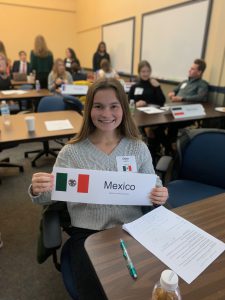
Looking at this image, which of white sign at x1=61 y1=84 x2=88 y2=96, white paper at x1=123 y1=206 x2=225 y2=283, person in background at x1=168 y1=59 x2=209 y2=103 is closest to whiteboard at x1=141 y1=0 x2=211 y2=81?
person in background at x1=168 y1=59 x2=209 y2=103

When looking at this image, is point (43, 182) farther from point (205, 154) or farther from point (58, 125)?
point (58, 125)

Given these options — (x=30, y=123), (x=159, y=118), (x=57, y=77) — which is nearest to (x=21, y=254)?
(x=30, y=123)

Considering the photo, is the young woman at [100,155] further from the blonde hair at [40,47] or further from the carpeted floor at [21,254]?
the blonde hair at [40,47]

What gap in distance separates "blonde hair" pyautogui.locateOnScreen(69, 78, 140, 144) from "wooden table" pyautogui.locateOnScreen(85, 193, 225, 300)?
21.5 inches

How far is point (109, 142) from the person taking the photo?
49.2 inches

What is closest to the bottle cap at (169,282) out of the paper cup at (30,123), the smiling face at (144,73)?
the paper cup at (30,123)

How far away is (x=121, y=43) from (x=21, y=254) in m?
5.67

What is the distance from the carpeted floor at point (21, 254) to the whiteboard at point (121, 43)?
4.34 meters

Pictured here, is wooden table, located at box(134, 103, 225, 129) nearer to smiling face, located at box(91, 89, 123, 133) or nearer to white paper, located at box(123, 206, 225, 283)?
smiling face, located at box(91, 89, 123, 133)

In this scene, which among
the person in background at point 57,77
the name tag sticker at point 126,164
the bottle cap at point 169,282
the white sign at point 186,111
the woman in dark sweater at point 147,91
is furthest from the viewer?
the person in background at point 57,77

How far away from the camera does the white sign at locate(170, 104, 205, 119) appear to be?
105 inches

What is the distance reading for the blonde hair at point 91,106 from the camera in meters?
1.20

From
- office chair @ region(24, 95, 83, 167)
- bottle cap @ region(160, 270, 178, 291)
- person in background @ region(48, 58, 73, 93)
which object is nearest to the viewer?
bottle cap @ region(160, 270, 178, 291)

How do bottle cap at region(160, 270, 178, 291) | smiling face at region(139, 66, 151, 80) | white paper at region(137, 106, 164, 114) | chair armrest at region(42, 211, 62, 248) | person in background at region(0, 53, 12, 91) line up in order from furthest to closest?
person in background at region(0, 53, 12, 91) < smiling face at region(139, 66, 151, 80) < white paper at region(137, 106, 164, 114) < chair armrest at region(42, 211, 62, 248) < bottle cap at region(160, 270, 178, 291)
